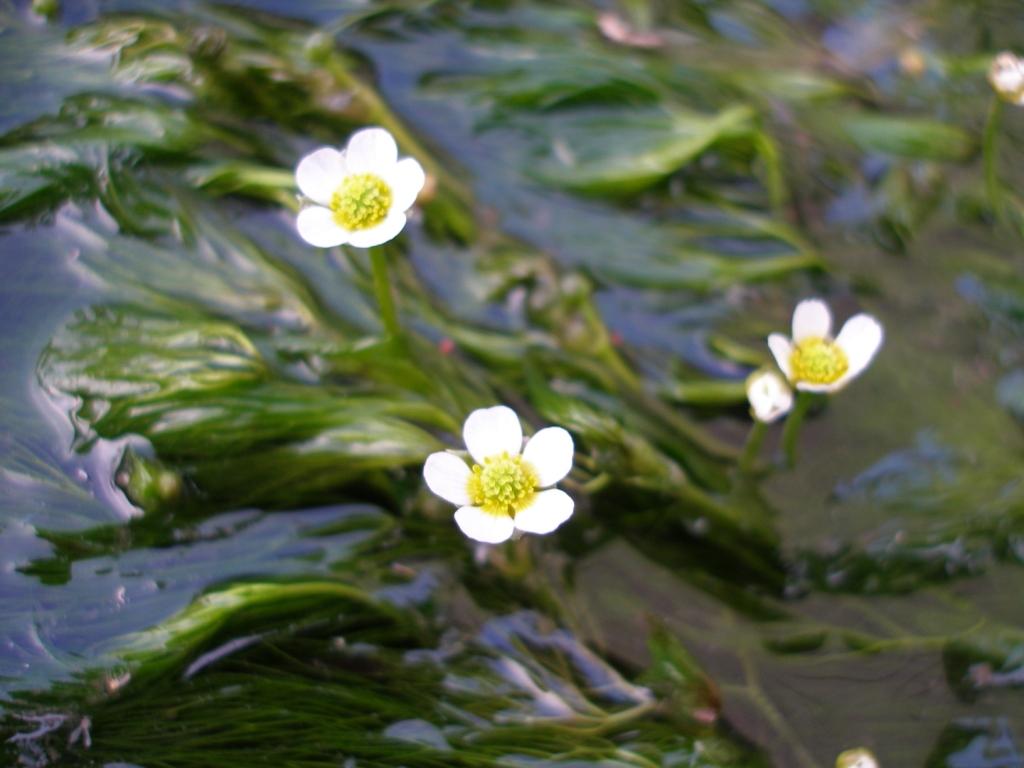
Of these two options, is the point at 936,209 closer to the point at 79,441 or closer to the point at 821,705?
the point at 821,705

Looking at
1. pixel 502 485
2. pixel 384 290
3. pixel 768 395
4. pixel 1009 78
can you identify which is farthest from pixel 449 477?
pixel 1009 78

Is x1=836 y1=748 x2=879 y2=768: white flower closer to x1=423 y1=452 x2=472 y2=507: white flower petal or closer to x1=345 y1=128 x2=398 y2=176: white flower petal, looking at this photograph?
x1=423 y1=452 x2=472 y2=507: white flower petal

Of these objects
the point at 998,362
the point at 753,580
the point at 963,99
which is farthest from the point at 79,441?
the point at 963,99

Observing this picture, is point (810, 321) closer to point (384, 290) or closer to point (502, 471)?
point (502, 471)

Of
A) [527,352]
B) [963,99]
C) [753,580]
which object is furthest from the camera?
[963,99]

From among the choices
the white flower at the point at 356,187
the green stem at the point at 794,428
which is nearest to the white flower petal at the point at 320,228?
the white flower at the point at 356,187

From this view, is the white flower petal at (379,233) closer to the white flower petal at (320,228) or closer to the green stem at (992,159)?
the white flower petal at (320,228)
